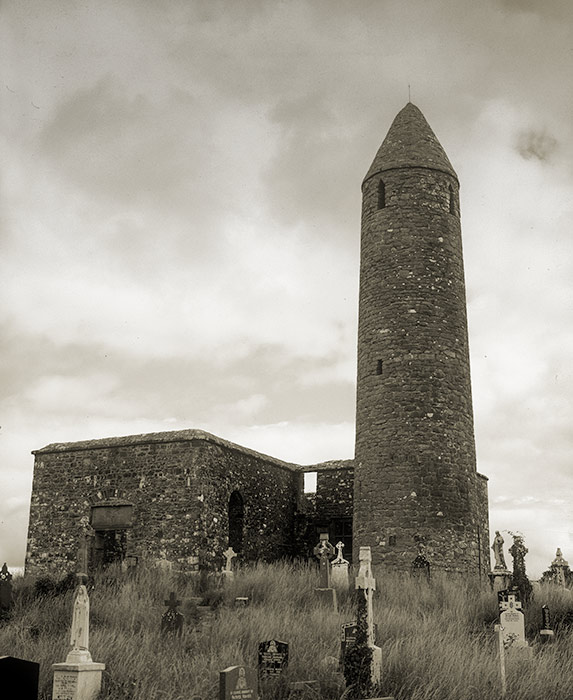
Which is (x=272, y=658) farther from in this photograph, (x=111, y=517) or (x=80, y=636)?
(x=111, y=517)

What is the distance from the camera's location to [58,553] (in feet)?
65.4

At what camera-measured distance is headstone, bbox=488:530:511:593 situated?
16.1 metres

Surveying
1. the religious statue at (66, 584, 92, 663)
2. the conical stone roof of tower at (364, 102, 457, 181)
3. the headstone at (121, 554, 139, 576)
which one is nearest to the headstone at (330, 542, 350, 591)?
the headstone at (121, 554, 139, 576)

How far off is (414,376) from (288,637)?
28.8ft

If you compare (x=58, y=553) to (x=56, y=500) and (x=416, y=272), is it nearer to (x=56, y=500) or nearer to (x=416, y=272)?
(x=56, y=500)

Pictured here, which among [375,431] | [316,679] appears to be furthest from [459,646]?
[375,431]

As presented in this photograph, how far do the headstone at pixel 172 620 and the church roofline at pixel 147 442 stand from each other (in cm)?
698

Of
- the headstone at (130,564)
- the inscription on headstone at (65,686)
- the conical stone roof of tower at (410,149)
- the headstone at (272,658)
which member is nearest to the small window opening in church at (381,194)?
the conical stone roof of tower at (410,149)

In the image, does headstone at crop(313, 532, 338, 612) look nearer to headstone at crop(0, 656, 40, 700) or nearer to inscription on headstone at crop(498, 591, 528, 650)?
inscription on headstone at crop(498, 591, 528, 650)

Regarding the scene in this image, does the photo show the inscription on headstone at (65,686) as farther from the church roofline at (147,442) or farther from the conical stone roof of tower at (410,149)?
the conical stone roof of tower at (410,149)

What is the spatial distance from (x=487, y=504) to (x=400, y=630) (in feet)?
41.5

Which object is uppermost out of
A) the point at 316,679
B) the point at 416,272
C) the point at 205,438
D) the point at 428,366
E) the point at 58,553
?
the point at 416,272

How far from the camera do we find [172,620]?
1194 cm

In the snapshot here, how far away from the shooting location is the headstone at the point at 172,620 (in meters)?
11.8
